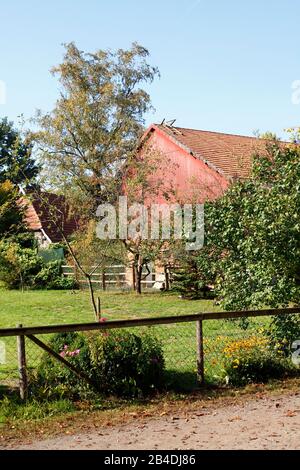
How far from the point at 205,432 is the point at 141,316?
10.3 meters

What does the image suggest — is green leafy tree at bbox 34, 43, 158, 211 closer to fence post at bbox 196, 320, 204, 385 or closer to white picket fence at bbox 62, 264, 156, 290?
white picket fence at bbox 62, 264, 156, 290

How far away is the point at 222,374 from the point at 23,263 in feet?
64.9

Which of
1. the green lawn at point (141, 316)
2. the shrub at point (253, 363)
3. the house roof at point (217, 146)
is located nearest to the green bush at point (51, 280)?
the green lawn at point (141, 316)

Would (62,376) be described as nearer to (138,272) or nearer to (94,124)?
(138,272)

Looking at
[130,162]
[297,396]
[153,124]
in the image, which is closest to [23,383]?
[297,396]

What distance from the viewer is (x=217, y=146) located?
90.0 feet

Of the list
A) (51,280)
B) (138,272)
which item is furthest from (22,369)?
(51,280)

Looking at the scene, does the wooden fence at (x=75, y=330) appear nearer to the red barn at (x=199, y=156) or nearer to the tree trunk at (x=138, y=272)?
the red barn at (x=199, y=156)

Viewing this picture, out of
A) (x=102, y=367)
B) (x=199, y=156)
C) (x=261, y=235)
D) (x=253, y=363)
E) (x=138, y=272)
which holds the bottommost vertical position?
(x=253, y=363)

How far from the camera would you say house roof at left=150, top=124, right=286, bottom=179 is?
24241 millimetres

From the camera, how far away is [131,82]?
3284 centimetres

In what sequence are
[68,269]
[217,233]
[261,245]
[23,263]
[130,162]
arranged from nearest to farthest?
[261,245]
[217,233]
[130,162]
[23,263]
[68,269]
